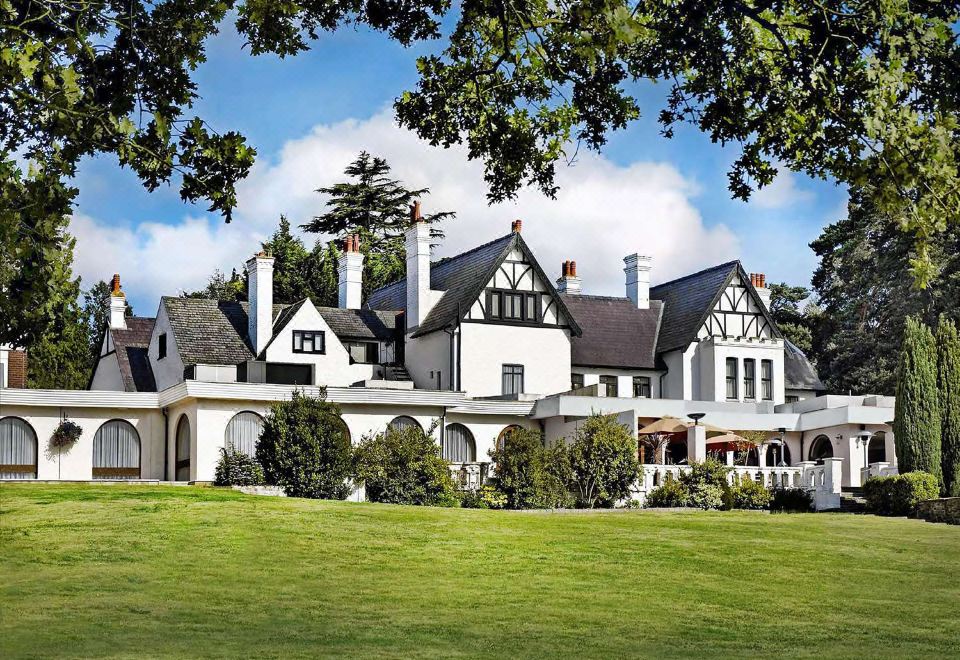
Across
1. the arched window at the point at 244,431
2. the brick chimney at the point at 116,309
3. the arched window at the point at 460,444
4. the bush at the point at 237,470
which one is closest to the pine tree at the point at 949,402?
the arched window at the point at 460,444

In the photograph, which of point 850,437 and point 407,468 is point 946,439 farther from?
point 407,468

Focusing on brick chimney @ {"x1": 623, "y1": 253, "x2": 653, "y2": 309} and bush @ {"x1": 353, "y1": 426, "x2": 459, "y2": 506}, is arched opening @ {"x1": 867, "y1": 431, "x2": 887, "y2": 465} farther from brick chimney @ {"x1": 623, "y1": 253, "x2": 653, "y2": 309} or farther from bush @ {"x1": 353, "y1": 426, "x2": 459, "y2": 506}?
bush @ {"x1": 353, "y1": 426, "x2": 459, "y2": 506}

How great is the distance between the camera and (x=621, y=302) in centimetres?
5306

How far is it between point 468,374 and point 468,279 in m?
3.82

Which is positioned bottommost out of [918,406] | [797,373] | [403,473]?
[403,473]

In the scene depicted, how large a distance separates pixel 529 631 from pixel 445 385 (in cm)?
3023

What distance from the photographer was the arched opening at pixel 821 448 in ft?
150

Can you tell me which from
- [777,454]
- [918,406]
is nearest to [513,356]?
[777,454]

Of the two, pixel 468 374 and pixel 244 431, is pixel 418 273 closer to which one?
pixel 468 374

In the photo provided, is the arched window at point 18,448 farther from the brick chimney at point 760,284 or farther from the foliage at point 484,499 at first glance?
the brick chimney at point 760,284

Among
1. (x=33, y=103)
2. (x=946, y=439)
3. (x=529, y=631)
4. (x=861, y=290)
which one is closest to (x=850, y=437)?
(x=946, y=439)

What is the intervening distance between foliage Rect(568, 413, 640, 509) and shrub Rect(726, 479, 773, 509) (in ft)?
8.91

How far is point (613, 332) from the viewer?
51156 mm

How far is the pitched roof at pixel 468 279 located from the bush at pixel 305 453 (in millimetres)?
12308
